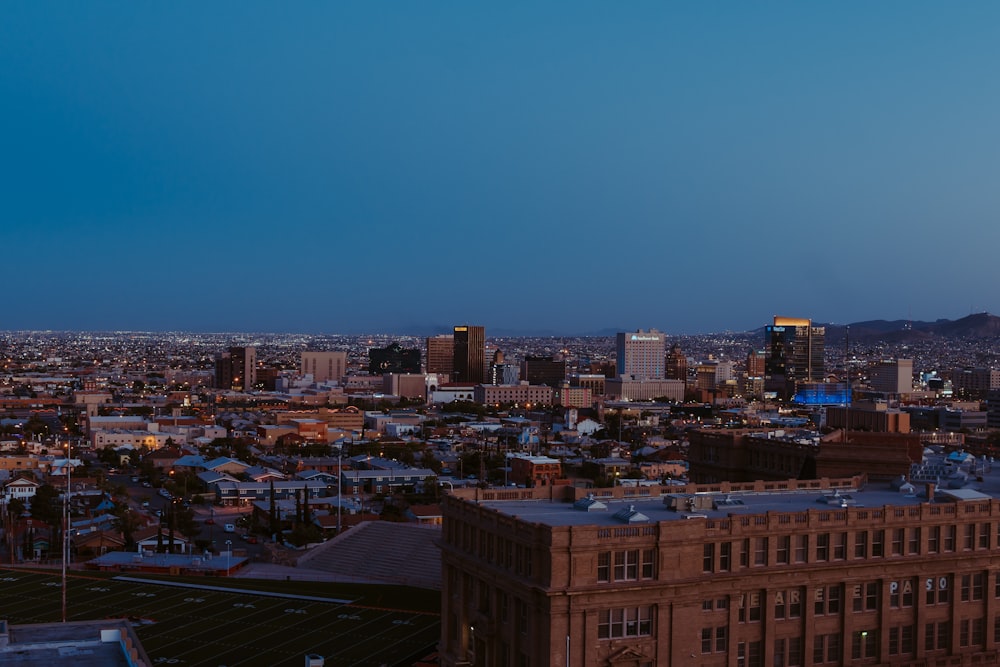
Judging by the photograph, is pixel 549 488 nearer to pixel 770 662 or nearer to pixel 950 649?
pixel 770 662

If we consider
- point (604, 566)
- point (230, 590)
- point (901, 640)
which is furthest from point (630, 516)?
point (230, 590)

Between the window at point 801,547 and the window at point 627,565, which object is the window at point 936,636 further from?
the window at point 627,565

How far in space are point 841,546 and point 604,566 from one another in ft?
32.7

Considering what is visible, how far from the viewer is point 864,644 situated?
44.8m

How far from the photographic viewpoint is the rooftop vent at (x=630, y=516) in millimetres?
40375

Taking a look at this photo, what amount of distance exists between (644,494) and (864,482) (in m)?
13.5

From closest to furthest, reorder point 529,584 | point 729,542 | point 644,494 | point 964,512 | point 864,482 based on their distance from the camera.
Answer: point 529,584 → point 729,542 → point 964,512 → point 644,494 → point 864,482

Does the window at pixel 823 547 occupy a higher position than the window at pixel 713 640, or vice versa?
the window at pixel 823 547

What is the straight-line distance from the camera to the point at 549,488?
48719 millimetres

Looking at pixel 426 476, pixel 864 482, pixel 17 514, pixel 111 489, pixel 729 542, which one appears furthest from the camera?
pixel 426 476

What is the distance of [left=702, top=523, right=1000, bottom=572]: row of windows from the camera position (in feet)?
137

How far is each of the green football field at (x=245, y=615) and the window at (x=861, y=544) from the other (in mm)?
24349

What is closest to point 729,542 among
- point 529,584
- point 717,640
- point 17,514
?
point 717,640

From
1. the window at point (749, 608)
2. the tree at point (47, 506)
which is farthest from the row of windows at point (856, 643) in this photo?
the tree at point (47, 506)
